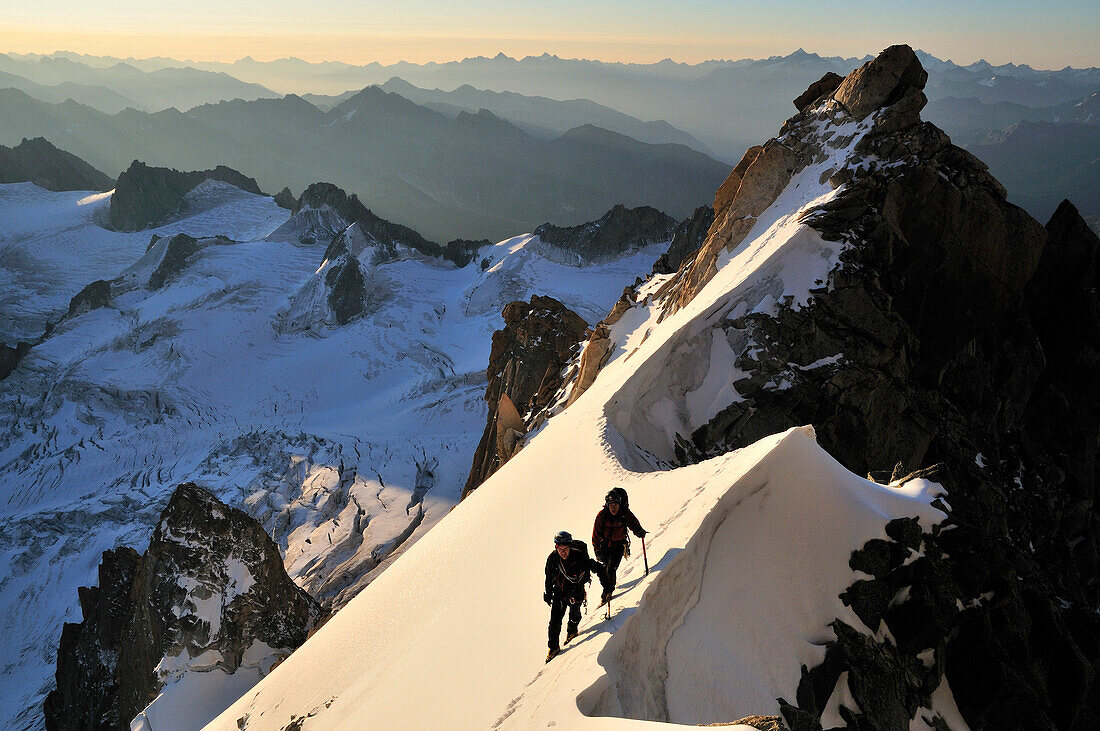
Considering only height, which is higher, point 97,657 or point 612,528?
point 612,528

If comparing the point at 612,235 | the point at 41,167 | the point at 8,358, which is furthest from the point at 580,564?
the point at 41,167

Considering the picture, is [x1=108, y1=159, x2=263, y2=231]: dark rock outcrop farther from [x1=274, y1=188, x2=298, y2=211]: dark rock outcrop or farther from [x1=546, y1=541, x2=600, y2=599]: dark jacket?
[x1=546, y1=541, x2=600, y2=599]: dark jacket

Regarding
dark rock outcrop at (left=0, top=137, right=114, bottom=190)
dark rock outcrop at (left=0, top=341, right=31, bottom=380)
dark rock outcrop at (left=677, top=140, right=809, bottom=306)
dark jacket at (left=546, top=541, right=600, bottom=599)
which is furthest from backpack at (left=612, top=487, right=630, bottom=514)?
dark rock outcrop at (left=0, top=137, right=114, bottom=190)

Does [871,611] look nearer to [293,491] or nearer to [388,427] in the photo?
[293,491]

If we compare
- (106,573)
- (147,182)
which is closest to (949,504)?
(106,573)

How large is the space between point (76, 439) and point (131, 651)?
1953 inches

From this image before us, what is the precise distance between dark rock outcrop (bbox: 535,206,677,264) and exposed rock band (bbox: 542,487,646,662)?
99588 mm

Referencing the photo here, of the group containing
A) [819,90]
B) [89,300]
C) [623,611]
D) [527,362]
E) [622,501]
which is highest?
[819,90]

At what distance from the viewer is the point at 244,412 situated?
73.7 m

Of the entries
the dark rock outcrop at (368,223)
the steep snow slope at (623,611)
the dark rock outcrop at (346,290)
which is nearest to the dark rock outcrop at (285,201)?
the dark rock outcrop at (368,223)

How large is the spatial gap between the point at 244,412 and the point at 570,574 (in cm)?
7317

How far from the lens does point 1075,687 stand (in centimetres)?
1303

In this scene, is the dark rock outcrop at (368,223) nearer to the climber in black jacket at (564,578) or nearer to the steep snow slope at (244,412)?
the steep snow slope at (244,412)

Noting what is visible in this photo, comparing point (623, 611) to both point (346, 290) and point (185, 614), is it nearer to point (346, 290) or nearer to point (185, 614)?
point (185, 614)
